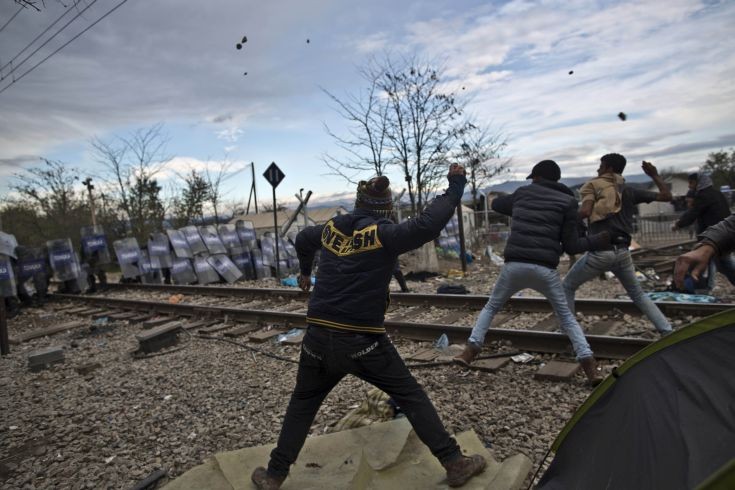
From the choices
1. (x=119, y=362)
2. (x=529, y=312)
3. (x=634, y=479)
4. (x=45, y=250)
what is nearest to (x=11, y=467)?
(x=119, y=362)

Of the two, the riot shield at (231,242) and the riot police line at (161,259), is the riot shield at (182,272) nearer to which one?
the riot police line at (161,259)

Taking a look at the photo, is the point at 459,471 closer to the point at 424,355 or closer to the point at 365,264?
the point at 365,264

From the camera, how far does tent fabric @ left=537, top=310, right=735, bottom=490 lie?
1898mm

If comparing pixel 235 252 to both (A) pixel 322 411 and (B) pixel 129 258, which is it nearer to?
(B) pixel 129 258

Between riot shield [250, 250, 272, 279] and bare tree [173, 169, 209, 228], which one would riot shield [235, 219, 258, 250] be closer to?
riot shield [250, 250, 272, 279]

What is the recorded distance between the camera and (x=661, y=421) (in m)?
2.13

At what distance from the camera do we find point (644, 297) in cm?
514

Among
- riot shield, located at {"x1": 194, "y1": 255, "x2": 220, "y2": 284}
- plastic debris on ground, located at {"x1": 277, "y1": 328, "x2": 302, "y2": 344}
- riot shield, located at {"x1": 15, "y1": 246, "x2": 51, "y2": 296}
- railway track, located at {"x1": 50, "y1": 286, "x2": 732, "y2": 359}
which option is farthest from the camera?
riot shield, located at {"x1": 194, "y1": 255, "x2": 220, "y2": 284}

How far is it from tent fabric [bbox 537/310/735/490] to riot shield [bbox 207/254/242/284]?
45.6 ft

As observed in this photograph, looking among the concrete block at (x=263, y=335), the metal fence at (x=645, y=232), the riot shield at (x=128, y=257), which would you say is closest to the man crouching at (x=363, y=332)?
the concrete block at (x=263, y=335)

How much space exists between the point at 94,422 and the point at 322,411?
7.24 feet

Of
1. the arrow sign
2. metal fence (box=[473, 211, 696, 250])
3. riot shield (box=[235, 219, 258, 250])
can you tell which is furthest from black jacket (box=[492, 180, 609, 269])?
metal fence (box=[473, 211, 696, 250])

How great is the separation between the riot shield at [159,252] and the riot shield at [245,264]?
1983 mm

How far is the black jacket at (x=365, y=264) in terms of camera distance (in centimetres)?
282
